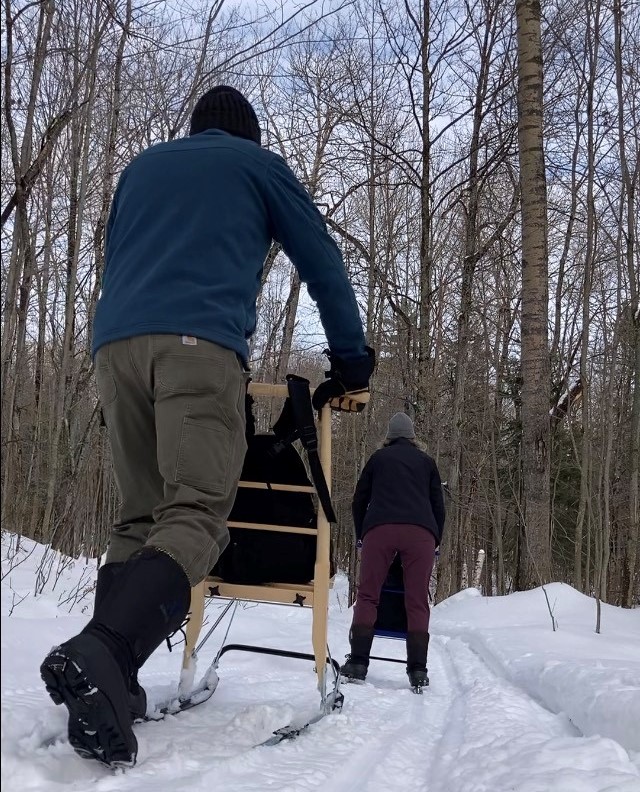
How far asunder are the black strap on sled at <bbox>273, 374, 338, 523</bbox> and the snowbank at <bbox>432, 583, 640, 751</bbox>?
1248 millimetres

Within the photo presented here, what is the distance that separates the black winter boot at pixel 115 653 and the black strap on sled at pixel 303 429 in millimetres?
799

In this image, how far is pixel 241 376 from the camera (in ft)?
6.43

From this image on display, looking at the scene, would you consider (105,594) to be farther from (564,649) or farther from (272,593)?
(564,649)

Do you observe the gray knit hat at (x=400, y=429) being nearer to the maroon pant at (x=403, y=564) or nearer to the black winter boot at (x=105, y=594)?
the maroon pant at (x=403, y=564)

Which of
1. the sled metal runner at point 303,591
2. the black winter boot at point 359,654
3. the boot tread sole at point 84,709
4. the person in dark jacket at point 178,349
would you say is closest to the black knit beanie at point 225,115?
the person in dark jacket at point 178,349

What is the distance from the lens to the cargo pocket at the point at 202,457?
1.81 meters

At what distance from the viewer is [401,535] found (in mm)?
4348

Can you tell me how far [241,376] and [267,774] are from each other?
3.32 feet

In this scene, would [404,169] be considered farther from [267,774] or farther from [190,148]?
[267,774]

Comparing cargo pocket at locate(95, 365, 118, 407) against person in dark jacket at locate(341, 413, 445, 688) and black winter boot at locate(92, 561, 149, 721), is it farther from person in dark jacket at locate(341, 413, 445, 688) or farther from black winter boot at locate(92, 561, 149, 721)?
person in dark jacket at locate(341, 413, 445, 688)

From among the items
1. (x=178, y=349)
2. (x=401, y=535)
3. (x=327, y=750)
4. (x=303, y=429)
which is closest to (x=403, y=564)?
(x=401, y=535)

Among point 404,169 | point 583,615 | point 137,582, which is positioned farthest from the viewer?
point 404,169

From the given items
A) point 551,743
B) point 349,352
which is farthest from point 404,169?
point 551,743

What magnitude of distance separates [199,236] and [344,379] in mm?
748
